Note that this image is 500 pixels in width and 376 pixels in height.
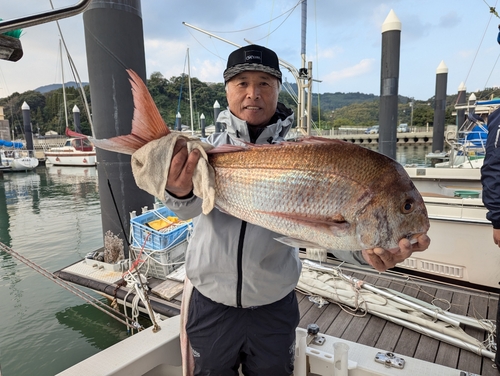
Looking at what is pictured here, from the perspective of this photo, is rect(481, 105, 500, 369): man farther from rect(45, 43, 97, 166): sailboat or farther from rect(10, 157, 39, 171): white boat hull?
rect(10, 157, 39, 171): white boat hull

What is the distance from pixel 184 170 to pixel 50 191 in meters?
24.1

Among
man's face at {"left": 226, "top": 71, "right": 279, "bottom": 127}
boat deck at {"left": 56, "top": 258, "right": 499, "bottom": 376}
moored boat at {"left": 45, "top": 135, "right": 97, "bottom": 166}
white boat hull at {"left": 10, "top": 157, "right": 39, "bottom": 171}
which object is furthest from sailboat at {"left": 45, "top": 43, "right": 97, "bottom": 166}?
man's face at {"left": 226, "top": 71, "right": 279, "bottom": 127}

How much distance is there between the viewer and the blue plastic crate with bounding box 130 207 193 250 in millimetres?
5059

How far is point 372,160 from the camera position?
1400mm

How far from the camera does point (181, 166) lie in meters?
1.51

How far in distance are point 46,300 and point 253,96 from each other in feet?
23.9

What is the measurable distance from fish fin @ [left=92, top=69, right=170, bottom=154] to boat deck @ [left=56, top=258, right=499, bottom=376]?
254cm

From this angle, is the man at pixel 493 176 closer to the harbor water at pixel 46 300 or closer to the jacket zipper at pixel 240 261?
the jacket zipper at pixel 240 261

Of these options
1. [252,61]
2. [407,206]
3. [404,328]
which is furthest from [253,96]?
[404,328]

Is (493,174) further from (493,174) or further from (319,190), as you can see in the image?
(319,190)

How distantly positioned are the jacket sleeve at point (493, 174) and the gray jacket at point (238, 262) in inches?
67.3

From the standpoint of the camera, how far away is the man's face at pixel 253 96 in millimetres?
1951

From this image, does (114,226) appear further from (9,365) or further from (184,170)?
(184,170)

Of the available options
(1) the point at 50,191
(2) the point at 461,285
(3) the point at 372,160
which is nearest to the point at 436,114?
(2) the point at 461,285
